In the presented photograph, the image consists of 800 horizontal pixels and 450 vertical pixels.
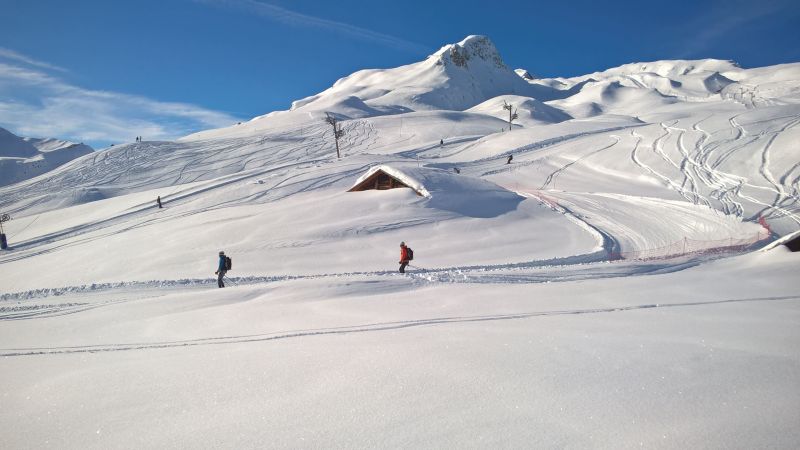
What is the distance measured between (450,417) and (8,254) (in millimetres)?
35586

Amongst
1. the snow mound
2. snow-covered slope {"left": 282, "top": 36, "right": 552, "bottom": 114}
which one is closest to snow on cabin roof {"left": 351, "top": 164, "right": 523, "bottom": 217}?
snow-covered slope {"left": 282, "top": 36, "right": 552, "bottom": 114}

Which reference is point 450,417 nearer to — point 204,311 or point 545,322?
point 545,322

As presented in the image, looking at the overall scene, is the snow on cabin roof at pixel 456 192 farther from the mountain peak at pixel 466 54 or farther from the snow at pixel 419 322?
the mountain peak at pixel 466 54

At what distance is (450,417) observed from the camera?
3867 mm

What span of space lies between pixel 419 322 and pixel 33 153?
193 m

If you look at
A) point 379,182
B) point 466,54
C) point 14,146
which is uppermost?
point 466,54

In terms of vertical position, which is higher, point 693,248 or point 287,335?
point 287,335

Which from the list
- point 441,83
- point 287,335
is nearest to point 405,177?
point 287,335

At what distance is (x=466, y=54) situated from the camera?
184000 mm

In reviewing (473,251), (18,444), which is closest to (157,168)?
(473,251)

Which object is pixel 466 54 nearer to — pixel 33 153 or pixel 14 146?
pixel 33 153

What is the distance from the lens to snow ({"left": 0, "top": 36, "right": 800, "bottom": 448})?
12.7 ft

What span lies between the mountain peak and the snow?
156181mm

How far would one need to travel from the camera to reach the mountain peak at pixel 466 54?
17662 centimetres
